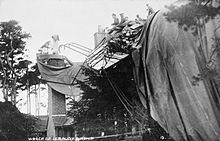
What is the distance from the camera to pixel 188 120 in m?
4.77

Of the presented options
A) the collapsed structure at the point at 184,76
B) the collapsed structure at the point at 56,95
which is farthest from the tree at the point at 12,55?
the collapsed structure at the point at 184,76

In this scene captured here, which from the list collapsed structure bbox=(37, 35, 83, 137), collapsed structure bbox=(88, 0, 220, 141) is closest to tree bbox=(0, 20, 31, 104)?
collapsed structure bbox=(37, 35, 83, 137)

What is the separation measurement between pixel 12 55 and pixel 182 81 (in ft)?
61.2

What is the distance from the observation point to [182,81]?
4.86 m

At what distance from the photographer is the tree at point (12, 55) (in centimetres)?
2041

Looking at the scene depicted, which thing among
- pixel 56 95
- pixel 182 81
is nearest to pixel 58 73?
pixel 56 95

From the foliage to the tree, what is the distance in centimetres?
369

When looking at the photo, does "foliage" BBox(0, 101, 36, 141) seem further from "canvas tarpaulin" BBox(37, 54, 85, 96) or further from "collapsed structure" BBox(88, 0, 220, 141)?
"collapsed structure" BBox(88, 0, 220, 141)

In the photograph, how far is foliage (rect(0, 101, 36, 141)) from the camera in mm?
15238

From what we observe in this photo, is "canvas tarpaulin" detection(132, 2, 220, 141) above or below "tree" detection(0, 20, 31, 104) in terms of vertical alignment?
below

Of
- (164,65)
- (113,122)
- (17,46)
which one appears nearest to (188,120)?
(164,65)

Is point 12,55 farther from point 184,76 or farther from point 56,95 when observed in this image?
point 184,76

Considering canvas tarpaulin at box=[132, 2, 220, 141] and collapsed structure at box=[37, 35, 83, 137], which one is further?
collapsed structure at box=[37, 35, 83, 137]

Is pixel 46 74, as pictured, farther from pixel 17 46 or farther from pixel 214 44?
pixel 214 44
